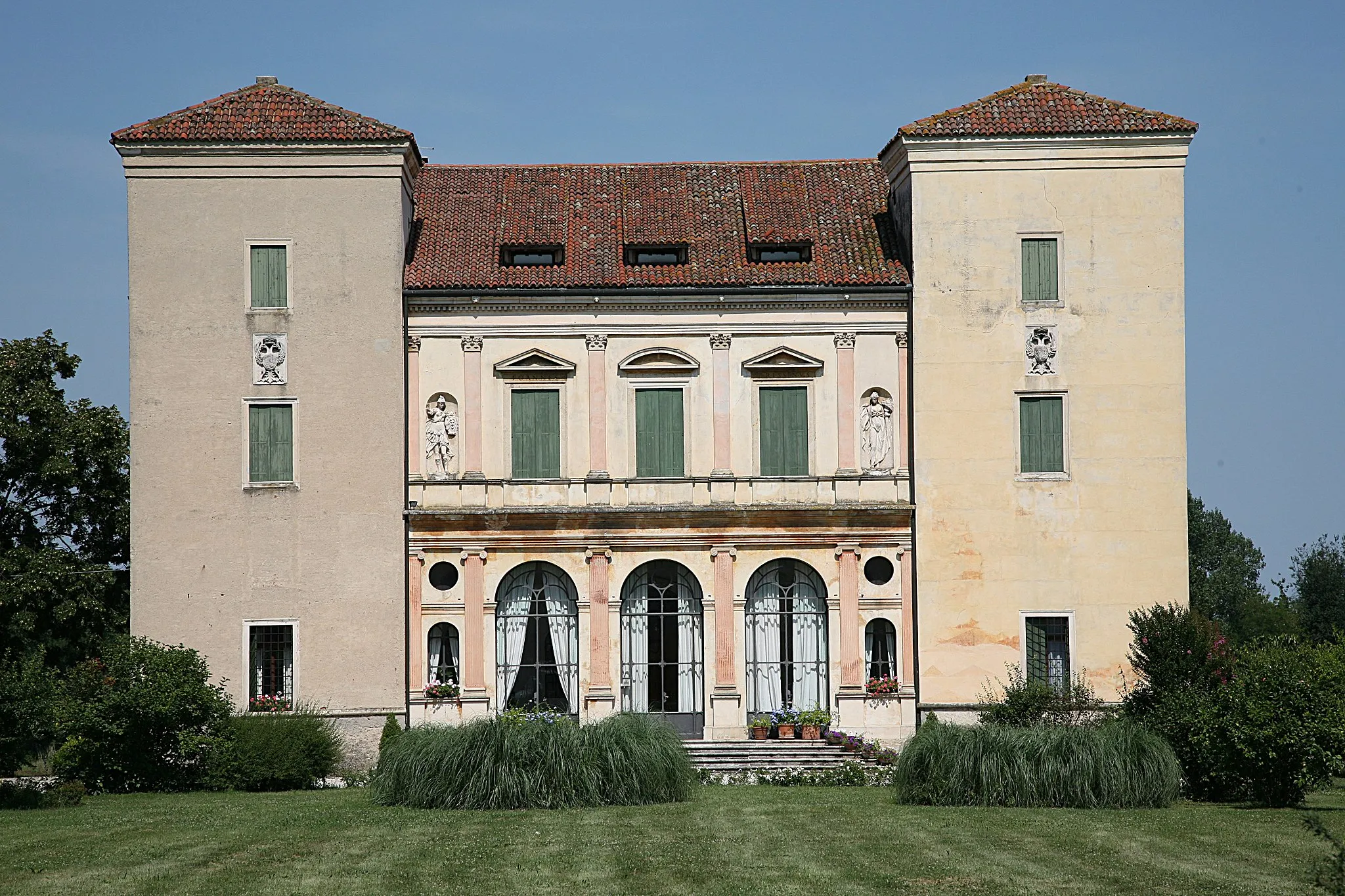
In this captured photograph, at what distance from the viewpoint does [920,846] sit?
20.0 metres

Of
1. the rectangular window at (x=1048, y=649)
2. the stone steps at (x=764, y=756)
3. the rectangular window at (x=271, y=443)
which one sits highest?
the rectangular window at (x=271, y=443)

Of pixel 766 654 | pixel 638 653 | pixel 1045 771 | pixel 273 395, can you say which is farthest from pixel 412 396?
pixel 1045 771

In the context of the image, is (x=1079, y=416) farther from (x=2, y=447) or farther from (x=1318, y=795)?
(x=2, y=447)

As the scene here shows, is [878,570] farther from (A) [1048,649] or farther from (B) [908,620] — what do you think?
(A) [1048,649]

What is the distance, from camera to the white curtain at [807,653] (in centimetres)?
3534

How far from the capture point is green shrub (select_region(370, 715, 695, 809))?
78.9ft

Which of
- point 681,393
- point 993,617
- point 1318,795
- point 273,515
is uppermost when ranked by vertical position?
point 681,393

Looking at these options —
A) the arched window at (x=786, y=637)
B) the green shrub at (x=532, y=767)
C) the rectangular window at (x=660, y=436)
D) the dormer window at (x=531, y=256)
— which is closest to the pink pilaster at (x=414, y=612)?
the rectangular window at (x=660, y=436)

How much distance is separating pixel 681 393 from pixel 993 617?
25.7 feet

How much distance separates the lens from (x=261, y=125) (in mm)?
34875

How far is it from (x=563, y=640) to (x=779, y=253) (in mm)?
9280

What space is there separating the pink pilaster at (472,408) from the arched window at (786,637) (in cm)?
617

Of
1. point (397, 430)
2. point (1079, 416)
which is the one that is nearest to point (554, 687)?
point (397, 430)

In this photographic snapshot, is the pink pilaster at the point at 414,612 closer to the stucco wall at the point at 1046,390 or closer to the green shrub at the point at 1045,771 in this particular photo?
the stucco wall at the point at 1046,390
